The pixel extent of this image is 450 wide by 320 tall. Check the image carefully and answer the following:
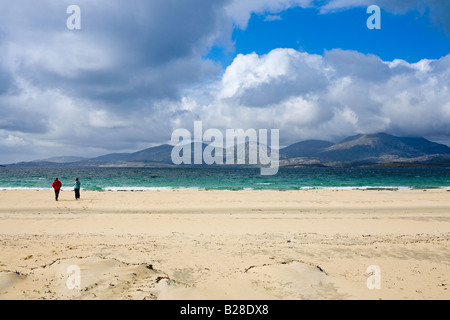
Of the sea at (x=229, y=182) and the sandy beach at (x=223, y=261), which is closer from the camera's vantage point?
the sandy beach at (x=223, y=261)

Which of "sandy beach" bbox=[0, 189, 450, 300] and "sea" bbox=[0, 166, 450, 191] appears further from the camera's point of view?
"sea" bbox=[0, 166, 450, 191]

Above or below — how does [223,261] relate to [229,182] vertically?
above

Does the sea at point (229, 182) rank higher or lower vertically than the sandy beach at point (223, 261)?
lower

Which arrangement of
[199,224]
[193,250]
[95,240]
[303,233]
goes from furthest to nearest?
[199,224] < [303,233] < [95,240] < [193,250]

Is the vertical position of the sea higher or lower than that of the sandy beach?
lower

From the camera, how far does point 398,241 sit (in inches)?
416

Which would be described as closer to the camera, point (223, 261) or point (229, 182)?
point (223, 261)

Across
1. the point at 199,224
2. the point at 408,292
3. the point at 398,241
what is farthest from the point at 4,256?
the point at 398,241

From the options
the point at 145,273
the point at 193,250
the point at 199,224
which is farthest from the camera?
the point at 199,224
